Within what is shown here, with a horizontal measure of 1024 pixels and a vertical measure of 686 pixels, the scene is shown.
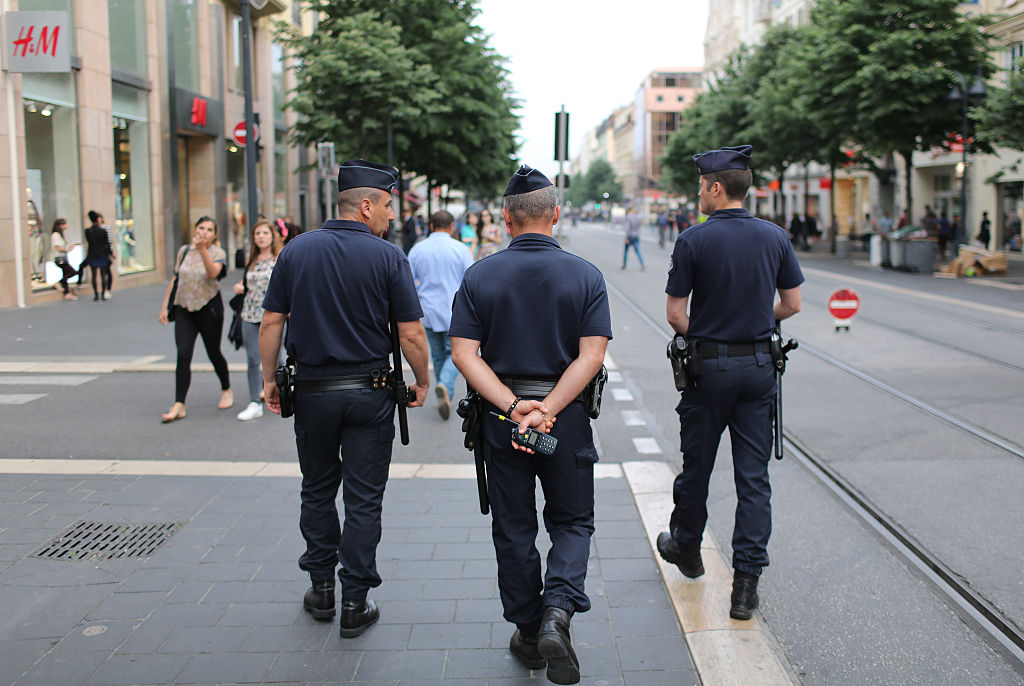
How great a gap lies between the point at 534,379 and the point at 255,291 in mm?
4996

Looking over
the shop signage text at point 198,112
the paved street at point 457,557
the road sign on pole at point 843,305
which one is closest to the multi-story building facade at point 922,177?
the road sign on pole at point 843,305

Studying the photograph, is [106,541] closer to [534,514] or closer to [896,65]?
[534,514]

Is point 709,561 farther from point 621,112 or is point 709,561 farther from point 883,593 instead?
point 621,112

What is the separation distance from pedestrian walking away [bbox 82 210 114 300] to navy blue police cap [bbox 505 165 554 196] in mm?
17028

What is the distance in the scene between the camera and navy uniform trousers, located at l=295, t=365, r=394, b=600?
392 cm

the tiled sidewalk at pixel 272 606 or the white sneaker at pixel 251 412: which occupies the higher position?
the white sneaker at pixel 251 412

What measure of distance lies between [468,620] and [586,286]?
1516 millimetres

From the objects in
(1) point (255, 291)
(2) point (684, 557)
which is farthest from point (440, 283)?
(2) point (684, 557)

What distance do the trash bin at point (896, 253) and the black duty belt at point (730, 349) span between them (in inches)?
947

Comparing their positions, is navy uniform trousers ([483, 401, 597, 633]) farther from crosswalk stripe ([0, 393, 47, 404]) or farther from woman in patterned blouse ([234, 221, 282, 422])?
crosswalk stripe ([0, 393, 47, 404])

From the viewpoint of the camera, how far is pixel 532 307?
341 cm

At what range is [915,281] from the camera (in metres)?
22.7

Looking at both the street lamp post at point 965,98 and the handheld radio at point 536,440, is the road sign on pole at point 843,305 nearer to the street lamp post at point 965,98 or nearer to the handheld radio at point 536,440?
the handheld radio at point 536,440

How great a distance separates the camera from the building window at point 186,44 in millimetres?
25203
